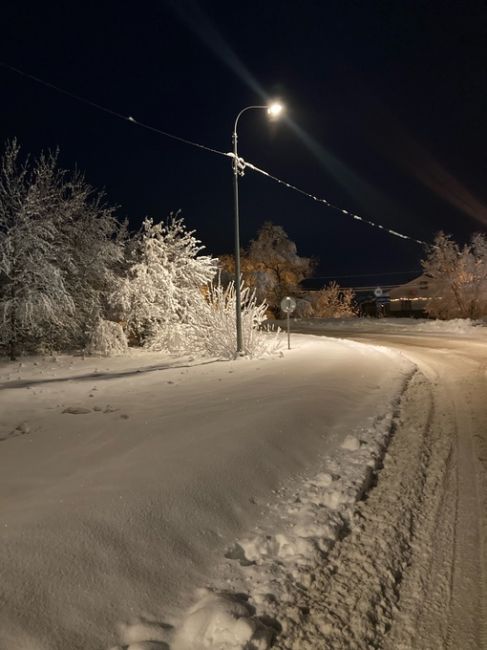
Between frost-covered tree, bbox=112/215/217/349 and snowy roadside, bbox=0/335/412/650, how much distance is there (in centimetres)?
934

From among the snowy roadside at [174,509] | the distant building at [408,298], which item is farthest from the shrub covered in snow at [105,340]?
the distant building at [408,298]

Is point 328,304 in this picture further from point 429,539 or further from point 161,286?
point 429,539

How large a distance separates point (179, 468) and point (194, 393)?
4.12 m

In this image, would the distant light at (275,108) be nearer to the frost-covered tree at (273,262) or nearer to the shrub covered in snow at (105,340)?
the shrub covered in snow at (105,340)

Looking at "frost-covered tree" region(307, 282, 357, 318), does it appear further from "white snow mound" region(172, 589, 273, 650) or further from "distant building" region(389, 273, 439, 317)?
"white snow mound" region(172, 589, 273, 650)

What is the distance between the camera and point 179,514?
335cm

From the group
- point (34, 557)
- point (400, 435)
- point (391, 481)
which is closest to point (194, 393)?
point (400, 435)

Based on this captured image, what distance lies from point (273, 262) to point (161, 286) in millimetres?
27890

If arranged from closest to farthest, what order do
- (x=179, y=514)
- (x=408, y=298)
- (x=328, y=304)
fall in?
(x=179, y=514) → (x=328, y=304) → (x=408, y=298)

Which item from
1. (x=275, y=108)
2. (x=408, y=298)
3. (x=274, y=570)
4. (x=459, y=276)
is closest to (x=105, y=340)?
(x=275, y=108)

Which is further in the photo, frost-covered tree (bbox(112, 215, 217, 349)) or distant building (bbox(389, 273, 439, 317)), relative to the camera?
distant building (bbox(389, 273, 439, 317))

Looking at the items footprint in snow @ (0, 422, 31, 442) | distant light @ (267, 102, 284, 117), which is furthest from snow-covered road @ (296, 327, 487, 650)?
distant light @ (267, 102, 284, 117)

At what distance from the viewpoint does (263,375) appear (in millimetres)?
10164

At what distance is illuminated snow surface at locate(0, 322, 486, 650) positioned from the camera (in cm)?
228
